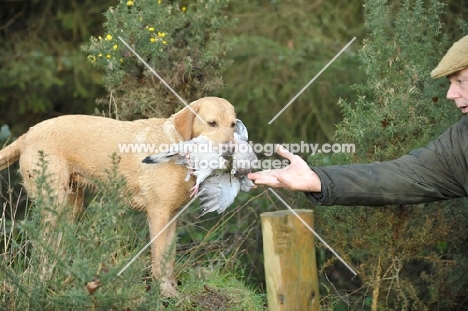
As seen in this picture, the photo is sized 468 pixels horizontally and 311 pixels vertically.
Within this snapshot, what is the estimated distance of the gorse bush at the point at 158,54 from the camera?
6.78 metres

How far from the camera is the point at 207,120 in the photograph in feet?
18.4

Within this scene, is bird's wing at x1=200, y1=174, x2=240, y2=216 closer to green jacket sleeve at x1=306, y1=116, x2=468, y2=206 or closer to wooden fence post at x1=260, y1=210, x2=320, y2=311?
green jacket sleeve at x1=306, y1=116, x2=468, y2=206

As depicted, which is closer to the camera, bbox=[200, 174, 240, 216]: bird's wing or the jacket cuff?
the jacket cuff

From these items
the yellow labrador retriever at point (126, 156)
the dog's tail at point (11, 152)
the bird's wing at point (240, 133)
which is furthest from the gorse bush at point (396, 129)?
the dog's tail at point (11, 152)

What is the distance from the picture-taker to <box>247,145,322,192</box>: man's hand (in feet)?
14.9

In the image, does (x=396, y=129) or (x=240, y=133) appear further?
(x=396, y=129)

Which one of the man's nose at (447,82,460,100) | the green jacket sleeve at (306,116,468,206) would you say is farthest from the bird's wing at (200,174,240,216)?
the man's nose at (447,82,460,100)

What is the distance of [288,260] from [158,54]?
296cm

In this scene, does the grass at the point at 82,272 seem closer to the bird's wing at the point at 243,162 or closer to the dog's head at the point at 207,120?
the bird's wing at the point at 243,162

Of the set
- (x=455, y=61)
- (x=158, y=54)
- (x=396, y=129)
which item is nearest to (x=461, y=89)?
(x=455, y=61)

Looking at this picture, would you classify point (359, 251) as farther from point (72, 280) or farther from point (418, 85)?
point (72, 280)

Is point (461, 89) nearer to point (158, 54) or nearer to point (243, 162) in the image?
point (243, 162)

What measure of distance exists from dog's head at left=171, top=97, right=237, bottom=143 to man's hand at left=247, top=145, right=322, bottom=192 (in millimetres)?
964

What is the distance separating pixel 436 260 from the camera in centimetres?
657
